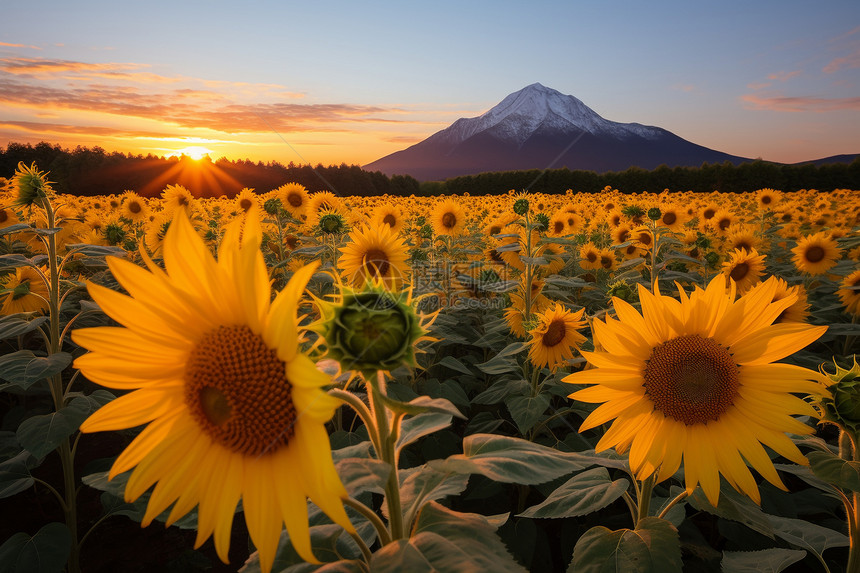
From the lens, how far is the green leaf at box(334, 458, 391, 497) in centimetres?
88

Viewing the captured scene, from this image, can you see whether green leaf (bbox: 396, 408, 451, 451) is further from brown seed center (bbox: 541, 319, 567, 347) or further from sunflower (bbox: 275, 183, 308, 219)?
sunflower (bbox: 275, 183, 308, 219)

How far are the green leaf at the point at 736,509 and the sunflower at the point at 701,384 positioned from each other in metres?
0.10

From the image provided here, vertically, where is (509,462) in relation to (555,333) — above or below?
above

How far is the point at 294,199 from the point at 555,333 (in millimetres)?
5222

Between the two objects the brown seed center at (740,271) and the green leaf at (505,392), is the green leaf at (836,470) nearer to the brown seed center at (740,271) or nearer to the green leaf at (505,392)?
the green leaf at (505,392)

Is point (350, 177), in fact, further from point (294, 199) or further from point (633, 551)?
point (633, 551)

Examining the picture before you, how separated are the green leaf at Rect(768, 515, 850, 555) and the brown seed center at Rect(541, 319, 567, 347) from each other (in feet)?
5.47

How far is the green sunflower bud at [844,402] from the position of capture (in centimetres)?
139

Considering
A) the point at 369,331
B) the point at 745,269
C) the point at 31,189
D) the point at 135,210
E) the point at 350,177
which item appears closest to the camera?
the point at 369,331

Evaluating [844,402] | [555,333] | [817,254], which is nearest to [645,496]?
[844,402]

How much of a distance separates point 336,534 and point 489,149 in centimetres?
13573

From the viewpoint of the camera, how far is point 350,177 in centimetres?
3828

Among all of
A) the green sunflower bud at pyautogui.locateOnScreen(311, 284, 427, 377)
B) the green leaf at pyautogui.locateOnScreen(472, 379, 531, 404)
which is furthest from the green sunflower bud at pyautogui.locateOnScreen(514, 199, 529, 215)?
the green sunflower bud at pyautogui.locateOnScreen(311, 284, 427, 377)

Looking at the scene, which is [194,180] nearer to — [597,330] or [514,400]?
[514,400]
